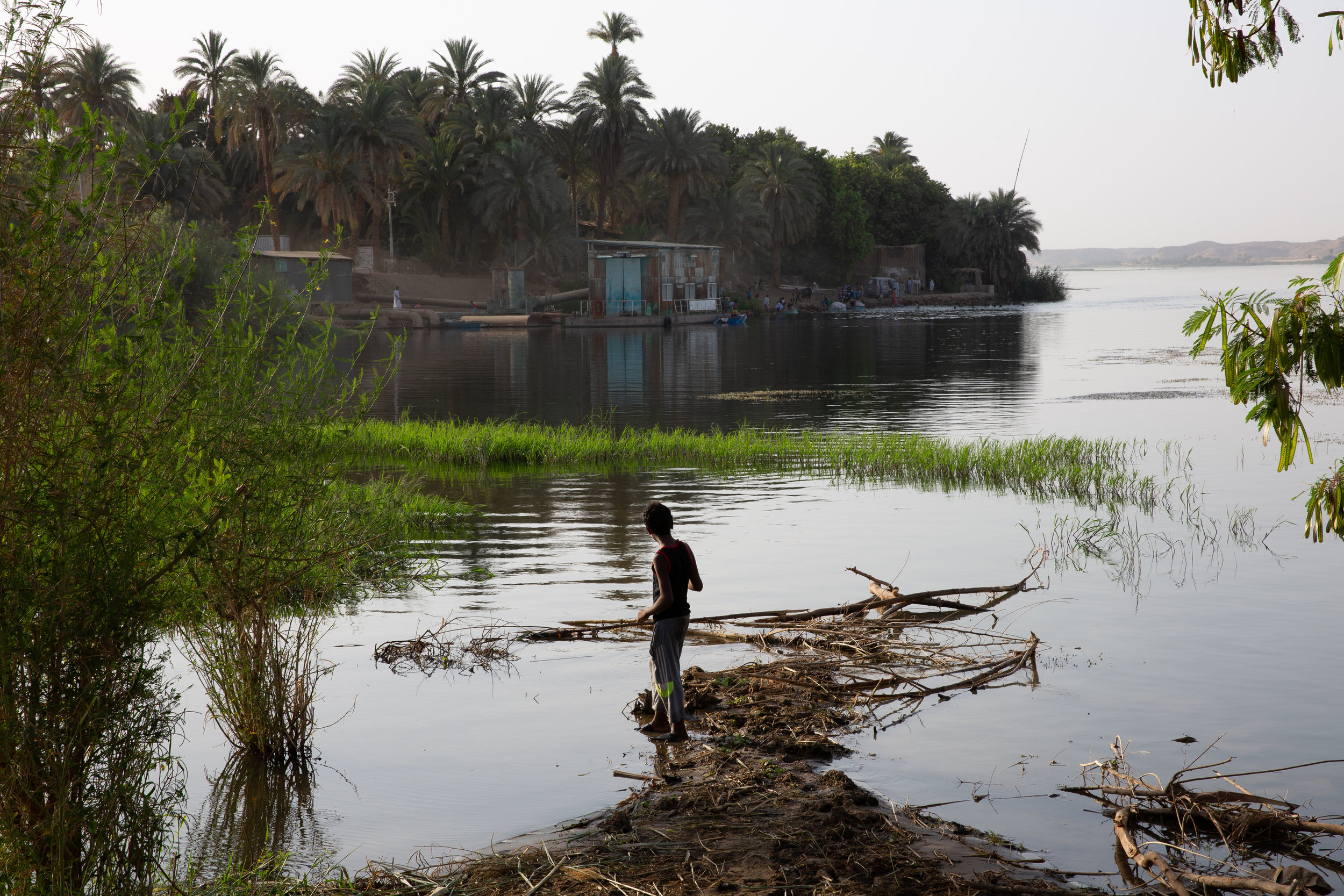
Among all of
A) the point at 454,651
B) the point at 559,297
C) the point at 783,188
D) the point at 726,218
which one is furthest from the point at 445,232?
the point at 454,651

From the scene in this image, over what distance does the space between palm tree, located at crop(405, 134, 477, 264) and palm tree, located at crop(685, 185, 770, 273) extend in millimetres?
21927

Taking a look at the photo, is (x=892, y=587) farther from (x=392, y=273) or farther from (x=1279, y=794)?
(x=392, y=273)

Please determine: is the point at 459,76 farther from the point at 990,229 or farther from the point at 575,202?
the point at 990,229

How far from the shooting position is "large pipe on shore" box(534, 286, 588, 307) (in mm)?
81562

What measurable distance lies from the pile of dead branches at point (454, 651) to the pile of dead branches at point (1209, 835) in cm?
527

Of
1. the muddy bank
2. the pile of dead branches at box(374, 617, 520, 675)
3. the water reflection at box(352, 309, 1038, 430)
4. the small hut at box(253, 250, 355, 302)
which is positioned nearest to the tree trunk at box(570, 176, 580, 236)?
the water reflection at box(352, 309, 1038, 430)

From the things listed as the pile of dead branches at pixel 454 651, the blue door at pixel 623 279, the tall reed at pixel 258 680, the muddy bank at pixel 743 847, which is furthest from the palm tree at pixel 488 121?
the muddy bank at pixel 743 847

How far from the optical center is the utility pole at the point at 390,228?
74.2 meters

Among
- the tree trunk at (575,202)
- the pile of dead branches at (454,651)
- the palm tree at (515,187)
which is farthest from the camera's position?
the tree trunk at (575,202)

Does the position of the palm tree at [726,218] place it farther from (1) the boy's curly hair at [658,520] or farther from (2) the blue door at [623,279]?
(1) the boy's curly hair at [658,520]

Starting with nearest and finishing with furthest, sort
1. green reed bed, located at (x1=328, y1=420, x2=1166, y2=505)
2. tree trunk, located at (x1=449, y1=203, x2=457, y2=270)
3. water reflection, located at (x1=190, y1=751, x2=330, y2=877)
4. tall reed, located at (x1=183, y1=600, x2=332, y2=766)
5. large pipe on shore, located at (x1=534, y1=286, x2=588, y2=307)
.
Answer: water reflection, located at (x1=190, y1=751, x2=330, y2=877)
tall reed, located at (x1=183, y1=600, x2=332, y2=766)
green reed bed, located at (x1=328, y1=420, x2=1166, y2=505)
tree trunk, located at (x1=449, y1=203, x2=457, y2=270)
large pipe on shore, located at (x1=534, y1=286, x2=588, y2=307)

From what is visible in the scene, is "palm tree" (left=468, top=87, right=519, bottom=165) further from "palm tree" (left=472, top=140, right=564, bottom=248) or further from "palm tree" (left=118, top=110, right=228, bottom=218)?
"palm tree" (left=118, top=110, right=228, bottom=218)

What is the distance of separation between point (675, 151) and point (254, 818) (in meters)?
81.9

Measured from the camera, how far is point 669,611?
25.3 ft
